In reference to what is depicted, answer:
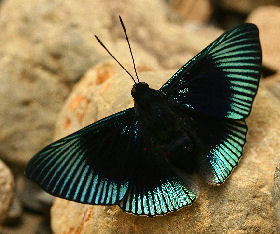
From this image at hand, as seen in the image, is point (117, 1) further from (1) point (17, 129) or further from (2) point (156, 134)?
(2) point (156, 134)

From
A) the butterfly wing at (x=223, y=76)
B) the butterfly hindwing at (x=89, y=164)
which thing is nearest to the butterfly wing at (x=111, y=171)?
the butterfly hindwing at (x=89, y=164)

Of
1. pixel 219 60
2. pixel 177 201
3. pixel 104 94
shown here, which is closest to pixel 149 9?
pixel 104 94

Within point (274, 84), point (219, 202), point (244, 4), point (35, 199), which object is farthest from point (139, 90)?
point (244, 4)

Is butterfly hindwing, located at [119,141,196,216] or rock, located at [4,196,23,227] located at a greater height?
butterfly hindwing, located at [119,141,196,216]

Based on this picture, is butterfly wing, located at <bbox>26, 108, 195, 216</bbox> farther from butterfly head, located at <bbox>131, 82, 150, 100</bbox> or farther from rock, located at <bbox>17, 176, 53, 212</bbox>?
rock, located at <bbox>17, 176, 53, 212</bbox>

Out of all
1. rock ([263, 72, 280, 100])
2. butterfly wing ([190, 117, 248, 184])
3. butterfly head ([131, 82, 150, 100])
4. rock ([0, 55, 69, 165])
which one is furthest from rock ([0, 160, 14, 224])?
rock ([263, 72, 280, 100])

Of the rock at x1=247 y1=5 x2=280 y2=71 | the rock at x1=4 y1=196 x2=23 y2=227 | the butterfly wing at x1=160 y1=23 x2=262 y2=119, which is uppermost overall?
the rock at x1=247 y1=5 x2=280 y2=71

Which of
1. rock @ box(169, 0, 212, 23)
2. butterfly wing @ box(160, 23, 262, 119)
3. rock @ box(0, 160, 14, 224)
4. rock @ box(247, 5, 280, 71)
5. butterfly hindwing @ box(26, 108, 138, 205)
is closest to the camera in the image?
butterfly hindwing @ box(26, 108, 138, 205)

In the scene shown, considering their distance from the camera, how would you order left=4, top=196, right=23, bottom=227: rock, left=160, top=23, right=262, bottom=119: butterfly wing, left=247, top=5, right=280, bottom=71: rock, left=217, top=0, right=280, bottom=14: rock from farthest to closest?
left=217, top=0, right=280, bottom=14: rock → left=247, top=5, right=280, bottom=71: rock → left=4, top=196, right=23, bottom=227: rock → left=160, top=23, right=262, bottom=119: butterfly wing
